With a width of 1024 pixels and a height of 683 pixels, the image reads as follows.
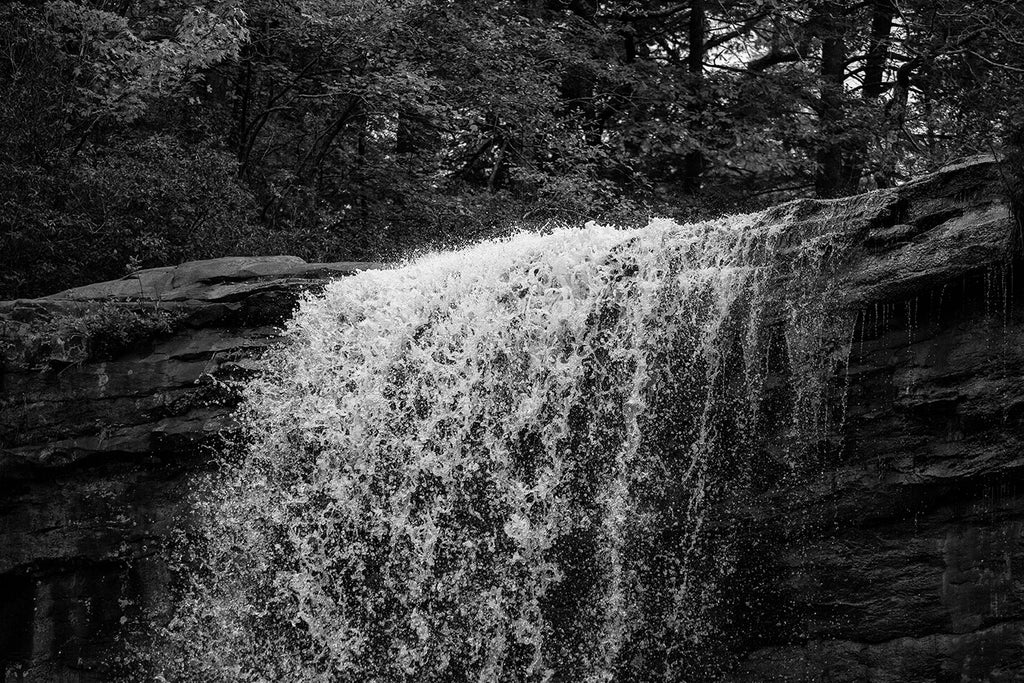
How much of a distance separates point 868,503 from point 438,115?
23.4 ft

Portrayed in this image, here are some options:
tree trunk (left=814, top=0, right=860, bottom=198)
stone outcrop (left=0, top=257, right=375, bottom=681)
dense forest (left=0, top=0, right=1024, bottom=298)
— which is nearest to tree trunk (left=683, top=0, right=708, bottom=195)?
dense forest (left=0, top=0, right=1024, bottom=298)

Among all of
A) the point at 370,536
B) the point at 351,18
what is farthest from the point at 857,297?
the point at 351,18

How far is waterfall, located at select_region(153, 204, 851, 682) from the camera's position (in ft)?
16.7

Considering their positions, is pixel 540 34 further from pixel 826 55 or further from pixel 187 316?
pixel 187 316

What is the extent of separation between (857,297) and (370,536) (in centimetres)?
303

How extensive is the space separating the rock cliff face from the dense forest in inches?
101

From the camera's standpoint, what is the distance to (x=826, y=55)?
510 inches

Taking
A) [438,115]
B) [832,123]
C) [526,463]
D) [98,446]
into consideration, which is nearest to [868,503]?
[526,463]

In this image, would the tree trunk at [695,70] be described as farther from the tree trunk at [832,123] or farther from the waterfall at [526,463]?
the waterfall at [526,463]

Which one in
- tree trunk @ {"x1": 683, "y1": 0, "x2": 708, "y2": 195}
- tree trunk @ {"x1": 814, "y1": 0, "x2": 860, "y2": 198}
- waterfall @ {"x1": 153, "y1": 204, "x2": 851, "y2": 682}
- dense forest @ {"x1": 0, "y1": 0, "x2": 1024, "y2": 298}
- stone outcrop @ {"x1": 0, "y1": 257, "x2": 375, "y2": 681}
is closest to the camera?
waterfall @ {"x1": 153, "y1": 204, "x2": 851, "y2": 682}

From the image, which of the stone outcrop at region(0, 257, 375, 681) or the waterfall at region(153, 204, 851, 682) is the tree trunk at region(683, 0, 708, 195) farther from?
the stone outcrop at region(0, 257, 375, 681)

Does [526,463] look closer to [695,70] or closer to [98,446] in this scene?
[98,446]

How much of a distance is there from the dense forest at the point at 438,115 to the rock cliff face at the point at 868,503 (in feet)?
8.41

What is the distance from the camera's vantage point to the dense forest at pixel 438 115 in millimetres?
8031
